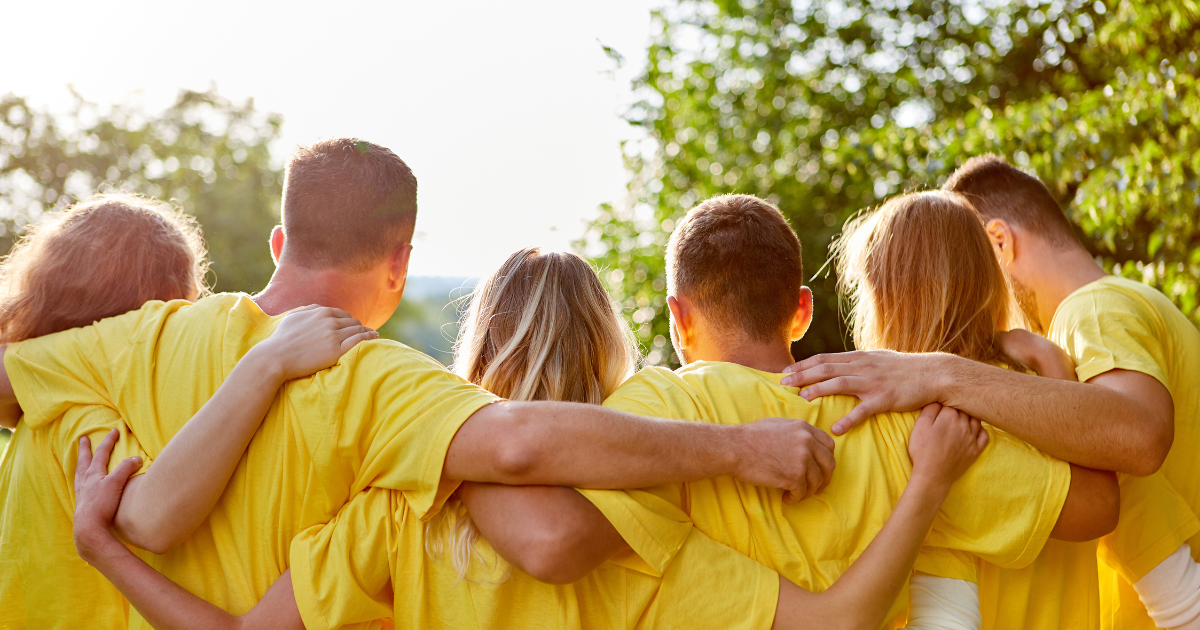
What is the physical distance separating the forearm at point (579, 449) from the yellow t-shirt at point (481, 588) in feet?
0.73

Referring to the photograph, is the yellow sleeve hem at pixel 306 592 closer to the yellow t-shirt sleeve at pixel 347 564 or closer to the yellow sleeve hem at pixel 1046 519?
the yellow t-shirt sleeve at pixel 347 564

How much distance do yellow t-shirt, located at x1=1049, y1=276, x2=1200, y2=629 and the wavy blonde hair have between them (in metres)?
1.47

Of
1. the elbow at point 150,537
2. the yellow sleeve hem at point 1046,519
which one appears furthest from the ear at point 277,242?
the yellow sleeve hem at point 1046,519

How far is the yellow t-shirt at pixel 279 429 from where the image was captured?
6.85 feet

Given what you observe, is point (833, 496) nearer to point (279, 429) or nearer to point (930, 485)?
point (930, 485)

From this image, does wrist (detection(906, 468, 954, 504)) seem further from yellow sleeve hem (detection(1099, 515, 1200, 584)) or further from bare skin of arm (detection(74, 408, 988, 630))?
yellow sleeve hem (detection(1099, 515, 1200, 584))

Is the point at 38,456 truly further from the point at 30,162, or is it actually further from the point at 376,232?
the point at 30,162

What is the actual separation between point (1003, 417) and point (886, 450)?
1.04ft

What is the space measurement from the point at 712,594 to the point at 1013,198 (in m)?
2.06

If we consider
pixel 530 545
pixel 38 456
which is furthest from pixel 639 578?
pixel 38 456

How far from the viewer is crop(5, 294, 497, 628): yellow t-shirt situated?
209 centimetres

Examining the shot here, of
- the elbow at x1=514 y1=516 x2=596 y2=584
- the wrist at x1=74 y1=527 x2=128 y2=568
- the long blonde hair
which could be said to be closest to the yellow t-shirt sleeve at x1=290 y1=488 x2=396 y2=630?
the elbow at x1=514 y1=516 x2=596 y2=584

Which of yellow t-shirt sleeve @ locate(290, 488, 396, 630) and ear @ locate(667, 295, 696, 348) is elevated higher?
ear @ locate(667, 295, 696, 348)

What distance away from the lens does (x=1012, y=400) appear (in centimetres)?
228
